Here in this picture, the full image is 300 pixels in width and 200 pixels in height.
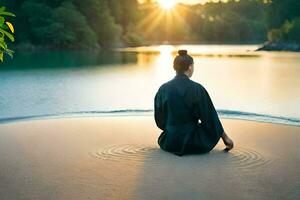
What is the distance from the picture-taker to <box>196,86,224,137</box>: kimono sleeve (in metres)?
7.08

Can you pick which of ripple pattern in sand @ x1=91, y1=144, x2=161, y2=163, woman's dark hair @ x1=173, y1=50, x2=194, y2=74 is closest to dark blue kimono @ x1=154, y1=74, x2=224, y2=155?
woman's dark hair @ x1=173, y1=50, x2=194, y2=74

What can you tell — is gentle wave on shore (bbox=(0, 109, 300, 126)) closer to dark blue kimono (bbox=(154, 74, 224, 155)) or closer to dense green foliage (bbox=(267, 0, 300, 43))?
dark blue kimono (bbox=(154, 74, 224, 155))

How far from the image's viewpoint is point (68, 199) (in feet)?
16.6

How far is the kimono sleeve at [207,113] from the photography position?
708cm

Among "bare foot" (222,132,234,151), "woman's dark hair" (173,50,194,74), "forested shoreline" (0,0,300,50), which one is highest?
"woman's dark hair" (173,50,194,74)

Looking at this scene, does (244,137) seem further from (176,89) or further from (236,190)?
(236,190)

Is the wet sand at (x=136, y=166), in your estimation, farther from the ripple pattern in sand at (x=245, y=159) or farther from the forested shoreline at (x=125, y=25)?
the forested shoreline at (x=125, y=25)

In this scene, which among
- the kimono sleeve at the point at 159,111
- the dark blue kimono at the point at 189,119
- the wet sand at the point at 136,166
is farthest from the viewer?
the kimono sleeve at the point at 159,111

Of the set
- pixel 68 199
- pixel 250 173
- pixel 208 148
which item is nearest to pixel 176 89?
pixel 208 148

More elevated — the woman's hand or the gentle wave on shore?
the woman's hand

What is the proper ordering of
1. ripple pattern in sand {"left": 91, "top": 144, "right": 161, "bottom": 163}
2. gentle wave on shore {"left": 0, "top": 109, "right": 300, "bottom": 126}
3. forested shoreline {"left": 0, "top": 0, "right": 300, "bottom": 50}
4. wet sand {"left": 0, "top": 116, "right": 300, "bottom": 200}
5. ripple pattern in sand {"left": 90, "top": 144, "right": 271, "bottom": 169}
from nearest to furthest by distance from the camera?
wet sand {"left": 0, "top": 116, "right": 300, "bottom": 200} → ripple pattern in sand {"left": 90, "top": 144, "right": 271, "bottom": 169} → ripple pattern in sand {"left": 91, "top": 144, "right": 161, "bottom": 163} → gentle wave on shore {"left": 0, "top": 109, "right": 300, "bottom": 126} → forested shoreline {"left": 0, "top": 0, "right": 300, "bottom": 50}

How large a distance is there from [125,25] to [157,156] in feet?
284

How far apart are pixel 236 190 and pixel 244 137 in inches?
123

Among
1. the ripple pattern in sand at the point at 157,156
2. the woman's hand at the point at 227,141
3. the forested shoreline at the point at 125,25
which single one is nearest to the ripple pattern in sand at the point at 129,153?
the ripple pattern in sand at the point at 157,156
